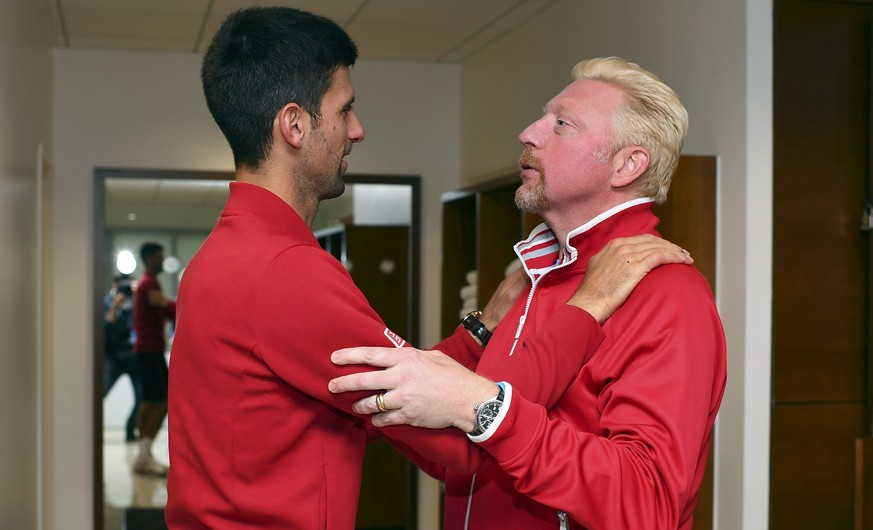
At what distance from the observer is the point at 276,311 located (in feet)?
4.45

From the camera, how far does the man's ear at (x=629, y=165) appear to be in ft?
5.82

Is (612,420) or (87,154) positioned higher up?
(87,154)

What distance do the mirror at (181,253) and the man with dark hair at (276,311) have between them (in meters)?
4.03

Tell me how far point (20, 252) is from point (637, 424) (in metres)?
2.80

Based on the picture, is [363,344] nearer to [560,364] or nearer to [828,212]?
[560,364]

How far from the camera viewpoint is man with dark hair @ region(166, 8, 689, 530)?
4.48 ft

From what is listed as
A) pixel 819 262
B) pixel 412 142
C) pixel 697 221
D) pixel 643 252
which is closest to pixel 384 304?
pixel 412 142

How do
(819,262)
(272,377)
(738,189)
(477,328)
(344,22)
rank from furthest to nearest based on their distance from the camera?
(344,22) → (819,262) → (738,189) → (477,328) → (272,377)

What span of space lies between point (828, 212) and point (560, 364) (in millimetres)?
1907

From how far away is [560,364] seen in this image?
58.1 inches

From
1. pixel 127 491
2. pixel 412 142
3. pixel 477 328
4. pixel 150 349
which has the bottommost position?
pixel 127 491

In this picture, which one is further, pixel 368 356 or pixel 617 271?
pixel 617 271

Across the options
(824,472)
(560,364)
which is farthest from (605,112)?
(824,472)

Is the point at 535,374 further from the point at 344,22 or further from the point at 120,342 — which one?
the point at 120,342
